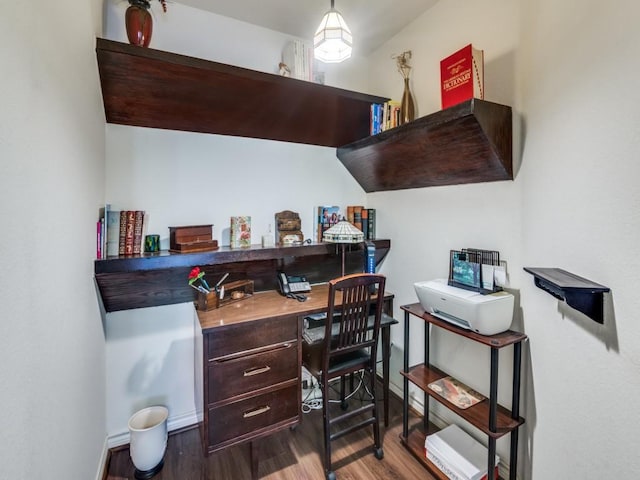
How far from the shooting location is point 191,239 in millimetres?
1793

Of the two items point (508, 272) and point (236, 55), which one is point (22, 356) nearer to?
point (508, 272)

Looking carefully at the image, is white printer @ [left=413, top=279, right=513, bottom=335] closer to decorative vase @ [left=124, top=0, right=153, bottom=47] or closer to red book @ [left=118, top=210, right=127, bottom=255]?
red book @ [left=118, top=210, right=127, bottom=255]

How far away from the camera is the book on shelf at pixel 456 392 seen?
5.23ft

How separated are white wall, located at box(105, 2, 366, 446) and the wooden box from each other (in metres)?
0.13

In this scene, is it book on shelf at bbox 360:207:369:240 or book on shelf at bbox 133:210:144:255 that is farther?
book on shelf at bbox 360:207:369:240

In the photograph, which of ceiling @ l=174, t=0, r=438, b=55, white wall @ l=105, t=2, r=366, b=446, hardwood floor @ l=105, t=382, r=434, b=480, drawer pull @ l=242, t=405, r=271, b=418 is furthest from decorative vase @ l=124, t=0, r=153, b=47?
hardwood floor @ l=105, t=382, r=434, b=480

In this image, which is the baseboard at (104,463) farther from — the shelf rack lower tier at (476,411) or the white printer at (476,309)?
the white printer at (476,309)

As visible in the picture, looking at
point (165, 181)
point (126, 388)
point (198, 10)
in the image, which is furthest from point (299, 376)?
point (198, 10)

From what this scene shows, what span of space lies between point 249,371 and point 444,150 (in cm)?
163

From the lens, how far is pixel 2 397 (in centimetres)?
60

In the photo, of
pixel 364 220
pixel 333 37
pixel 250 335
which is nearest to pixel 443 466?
pixel 250 335

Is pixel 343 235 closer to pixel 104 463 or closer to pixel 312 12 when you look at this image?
pixel 312 12

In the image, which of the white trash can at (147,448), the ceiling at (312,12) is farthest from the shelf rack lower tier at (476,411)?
the ceiling at (312,12)

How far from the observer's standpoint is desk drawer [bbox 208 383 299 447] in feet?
4.94
